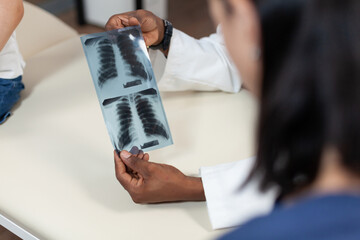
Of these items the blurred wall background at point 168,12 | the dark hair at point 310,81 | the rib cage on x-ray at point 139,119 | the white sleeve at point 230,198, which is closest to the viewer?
the dark hair at point 310,81

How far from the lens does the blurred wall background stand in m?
2.31

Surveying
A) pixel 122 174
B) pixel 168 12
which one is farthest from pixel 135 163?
pixel 168 12

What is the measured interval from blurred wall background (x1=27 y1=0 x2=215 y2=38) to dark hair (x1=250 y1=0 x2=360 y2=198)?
1.93 meters

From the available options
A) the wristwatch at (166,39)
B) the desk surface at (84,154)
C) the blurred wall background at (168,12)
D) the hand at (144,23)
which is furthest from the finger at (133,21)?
the blurred wall background at (168,12)

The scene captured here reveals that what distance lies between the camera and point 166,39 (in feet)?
3.59

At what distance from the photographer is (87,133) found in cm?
105

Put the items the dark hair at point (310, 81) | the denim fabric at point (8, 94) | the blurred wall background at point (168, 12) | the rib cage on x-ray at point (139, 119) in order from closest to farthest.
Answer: the dark hair at point (310, 81)
the rib cage on x-ray at point (139, 119)
the denim fabric at point (8, 94)
the blurred wall background at point (168, 12)

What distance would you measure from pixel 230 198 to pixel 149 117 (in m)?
0.25

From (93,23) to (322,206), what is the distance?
223cm

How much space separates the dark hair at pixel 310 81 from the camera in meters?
0.35

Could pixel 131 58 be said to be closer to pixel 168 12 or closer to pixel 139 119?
pixel 139 119

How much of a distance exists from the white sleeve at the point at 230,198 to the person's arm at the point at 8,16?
0.52 metres

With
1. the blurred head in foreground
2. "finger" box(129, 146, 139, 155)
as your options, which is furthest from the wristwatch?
the blurred head in foreground

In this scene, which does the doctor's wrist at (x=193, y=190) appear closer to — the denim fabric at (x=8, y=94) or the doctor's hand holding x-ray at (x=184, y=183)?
the doctor's hand holding x-ray at (x=184, y=183)
